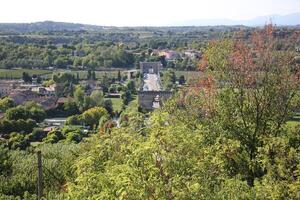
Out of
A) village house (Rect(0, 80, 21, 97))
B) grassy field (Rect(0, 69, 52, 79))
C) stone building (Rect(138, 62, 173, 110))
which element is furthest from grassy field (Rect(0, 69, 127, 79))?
village house (Rect(0, 80, 21, 97))

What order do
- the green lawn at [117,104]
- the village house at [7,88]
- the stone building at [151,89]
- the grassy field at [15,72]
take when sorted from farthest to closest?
the grassy field at [15,72] → the village house at [7,88] → the green lawn at [117,104] → the stone building at [151,89]

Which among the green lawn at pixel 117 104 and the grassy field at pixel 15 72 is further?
the grassy field at pixel 15 72

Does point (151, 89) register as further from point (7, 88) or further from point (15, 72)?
point (15, 72)

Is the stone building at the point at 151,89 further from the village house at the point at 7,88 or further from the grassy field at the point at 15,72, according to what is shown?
the grassy field at the point at 15,72

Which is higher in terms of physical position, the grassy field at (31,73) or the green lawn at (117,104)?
the green lawn at (117,104)

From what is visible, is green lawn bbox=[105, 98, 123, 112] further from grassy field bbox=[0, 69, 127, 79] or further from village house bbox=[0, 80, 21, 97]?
grassy field bbox=[0, 69, 127, 79]

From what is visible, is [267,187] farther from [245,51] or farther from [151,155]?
[245,51]

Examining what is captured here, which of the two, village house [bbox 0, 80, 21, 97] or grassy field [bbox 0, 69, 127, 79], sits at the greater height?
village house [bbox 0, 80, 21, 97]

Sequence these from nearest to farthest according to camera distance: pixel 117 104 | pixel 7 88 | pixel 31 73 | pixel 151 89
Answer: pixel 117 104 → pixel 7 88 → pixel 151 89 → pixel 31 73

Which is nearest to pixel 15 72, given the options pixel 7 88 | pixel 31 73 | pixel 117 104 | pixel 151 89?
pixel 31 73

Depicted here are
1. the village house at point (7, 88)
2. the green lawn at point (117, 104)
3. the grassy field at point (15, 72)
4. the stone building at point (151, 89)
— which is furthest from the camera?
the grassy field at point (15, 72)

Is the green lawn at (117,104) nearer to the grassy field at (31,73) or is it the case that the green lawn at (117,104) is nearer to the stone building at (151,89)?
the stone building at (151,89)

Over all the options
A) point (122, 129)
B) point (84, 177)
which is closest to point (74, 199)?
point (84, 177)

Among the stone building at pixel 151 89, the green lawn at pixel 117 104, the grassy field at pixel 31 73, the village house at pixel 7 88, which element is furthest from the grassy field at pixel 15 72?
the green lawn at pixel 117 104
